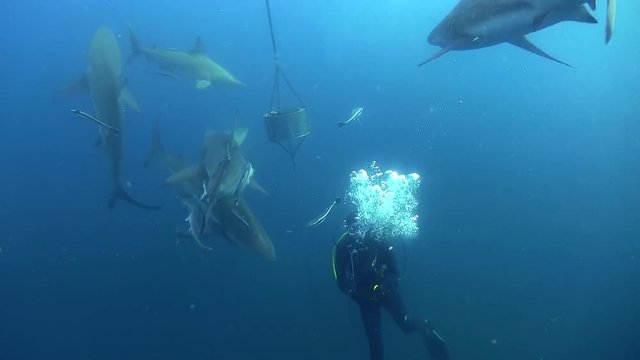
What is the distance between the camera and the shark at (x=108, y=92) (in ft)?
18.0

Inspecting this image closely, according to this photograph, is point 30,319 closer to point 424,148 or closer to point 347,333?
point 347,333

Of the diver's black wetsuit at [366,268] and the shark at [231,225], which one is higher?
the shark at [231,225]

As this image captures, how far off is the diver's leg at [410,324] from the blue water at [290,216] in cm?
153

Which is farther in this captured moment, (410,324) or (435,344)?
(435,344)

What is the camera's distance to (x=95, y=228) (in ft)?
64.8

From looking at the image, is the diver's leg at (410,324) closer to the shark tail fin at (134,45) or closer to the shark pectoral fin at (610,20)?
the shark pectoral fin at (610,20)

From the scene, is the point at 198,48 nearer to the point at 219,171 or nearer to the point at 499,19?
the point at 219,171

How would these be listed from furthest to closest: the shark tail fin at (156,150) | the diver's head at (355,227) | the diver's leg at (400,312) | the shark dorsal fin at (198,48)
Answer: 1. the shark dorsal fin at (198,48)
2. the diver's leg at (400,312)
3. the diver's head at (355,227)
4. the shark tail fin at (156,150)

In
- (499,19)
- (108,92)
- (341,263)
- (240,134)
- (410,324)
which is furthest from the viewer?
(410,324)

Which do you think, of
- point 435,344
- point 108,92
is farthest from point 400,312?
point 108,92

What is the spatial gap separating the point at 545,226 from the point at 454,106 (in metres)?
13.6

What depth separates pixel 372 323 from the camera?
321 inches

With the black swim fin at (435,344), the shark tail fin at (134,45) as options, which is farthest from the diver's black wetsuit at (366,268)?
the shark tail fin at (134,45)

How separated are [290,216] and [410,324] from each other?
11.9 meters
